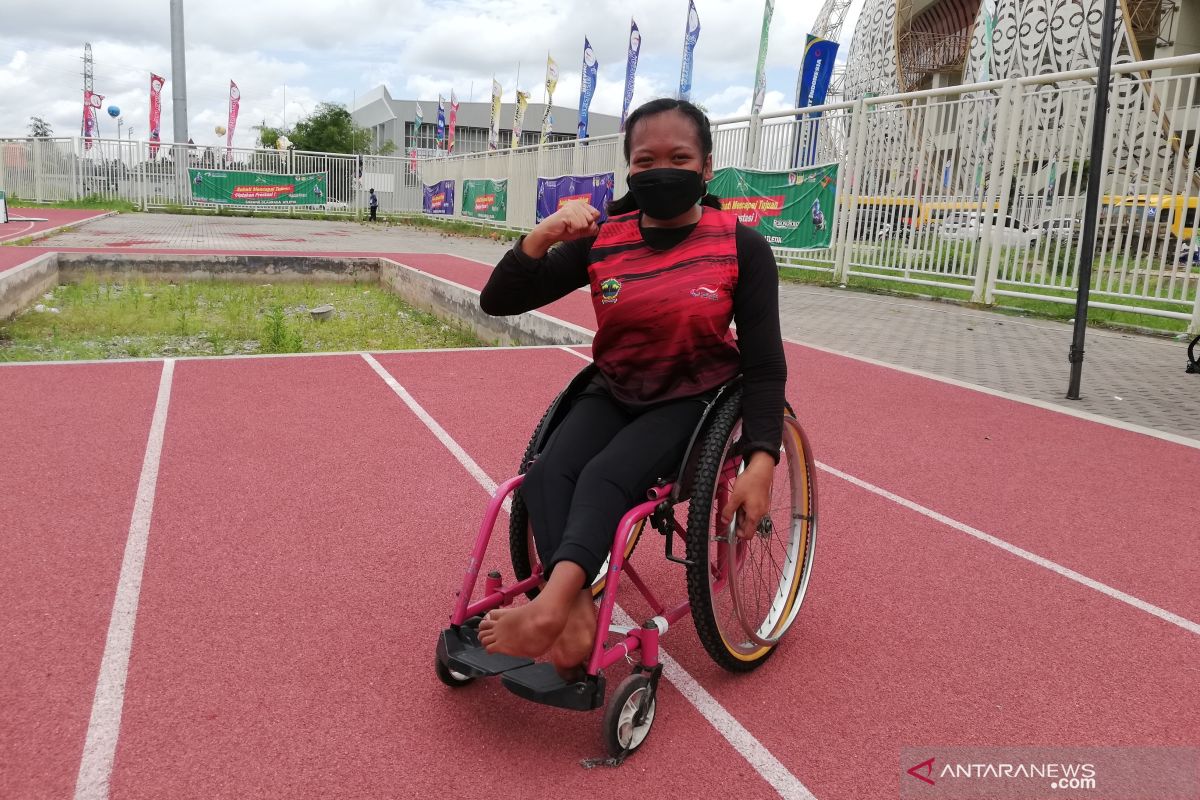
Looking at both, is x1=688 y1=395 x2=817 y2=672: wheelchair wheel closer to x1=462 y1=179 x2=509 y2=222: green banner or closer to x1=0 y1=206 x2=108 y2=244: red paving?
x1=0 y1=206 x2=108 y2=244: red paving

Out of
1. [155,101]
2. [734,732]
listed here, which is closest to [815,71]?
[734,732]

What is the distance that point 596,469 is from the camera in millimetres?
2418

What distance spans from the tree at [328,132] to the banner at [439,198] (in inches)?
1307

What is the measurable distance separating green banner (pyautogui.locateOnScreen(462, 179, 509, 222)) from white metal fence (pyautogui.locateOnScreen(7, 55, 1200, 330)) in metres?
11.7

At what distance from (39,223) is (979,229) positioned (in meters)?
22.1

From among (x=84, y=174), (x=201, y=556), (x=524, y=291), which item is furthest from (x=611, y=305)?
(x=84, y=174)

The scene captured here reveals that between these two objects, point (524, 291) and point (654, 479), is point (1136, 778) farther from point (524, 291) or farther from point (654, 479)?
point (524, 291)

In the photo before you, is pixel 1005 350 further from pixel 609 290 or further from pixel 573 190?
pixel 573 190

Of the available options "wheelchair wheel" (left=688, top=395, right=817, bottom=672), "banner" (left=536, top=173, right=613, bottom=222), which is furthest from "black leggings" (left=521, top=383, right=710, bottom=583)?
"banner" (left=536, top=173, right=613, bottom=222)

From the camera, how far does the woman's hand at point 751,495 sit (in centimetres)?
245

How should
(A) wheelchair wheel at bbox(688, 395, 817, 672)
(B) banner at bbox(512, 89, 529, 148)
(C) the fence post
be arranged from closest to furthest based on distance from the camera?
(A) wheelchair wheel at bbox(688, 395, 817, 672) → (C) the fence post → (B) banner at bbox(512, 89, 529, 148)

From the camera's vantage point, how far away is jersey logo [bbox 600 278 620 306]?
8.71 ft

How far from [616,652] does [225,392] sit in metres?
4.80

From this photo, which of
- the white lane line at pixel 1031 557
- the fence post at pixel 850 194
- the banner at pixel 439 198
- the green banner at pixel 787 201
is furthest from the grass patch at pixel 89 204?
the white lane line at pixel 1031 557
